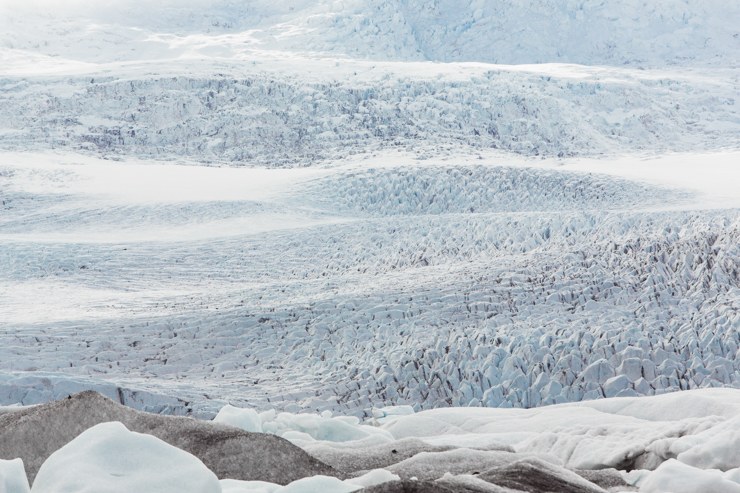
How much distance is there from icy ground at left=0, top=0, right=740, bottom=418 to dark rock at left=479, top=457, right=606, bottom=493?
3426mm

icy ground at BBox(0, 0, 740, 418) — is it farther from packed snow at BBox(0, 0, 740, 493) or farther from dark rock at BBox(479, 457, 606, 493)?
dark rock at BBox(479, 457, 606, 493)

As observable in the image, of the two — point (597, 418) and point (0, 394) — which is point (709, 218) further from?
point (0, 394)

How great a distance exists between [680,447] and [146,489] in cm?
247

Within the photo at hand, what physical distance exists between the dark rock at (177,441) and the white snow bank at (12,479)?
753 millimetres

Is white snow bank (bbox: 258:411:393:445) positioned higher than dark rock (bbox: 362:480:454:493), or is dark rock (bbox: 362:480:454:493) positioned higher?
dark rock (bbox: 362:480:454:493)

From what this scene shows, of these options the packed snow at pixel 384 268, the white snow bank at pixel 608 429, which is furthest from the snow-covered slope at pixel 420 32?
the white snow bank at pixel 608 429

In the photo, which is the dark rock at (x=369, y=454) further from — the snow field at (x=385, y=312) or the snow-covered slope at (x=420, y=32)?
the snow-covered slope at (x=420, y=32)

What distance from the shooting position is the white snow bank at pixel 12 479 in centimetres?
168

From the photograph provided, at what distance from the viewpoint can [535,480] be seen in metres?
2.18

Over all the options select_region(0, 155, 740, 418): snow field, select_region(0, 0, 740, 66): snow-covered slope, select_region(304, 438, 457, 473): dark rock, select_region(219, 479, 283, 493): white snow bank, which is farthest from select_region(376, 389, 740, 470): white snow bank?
select_region(0, 0, 740, 66): snow-covered slope

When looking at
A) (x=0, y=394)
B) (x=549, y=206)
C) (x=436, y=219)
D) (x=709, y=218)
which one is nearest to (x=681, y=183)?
(x=549, y=206)

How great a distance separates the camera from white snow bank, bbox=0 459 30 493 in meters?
1.68

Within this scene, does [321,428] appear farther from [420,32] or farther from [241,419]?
[420,32]

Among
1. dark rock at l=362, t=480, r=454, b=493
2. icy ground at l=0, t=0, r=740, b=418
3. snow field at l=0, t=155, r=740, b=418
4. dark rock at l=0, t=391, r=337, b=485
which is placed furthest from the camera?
icy ground at l=0, t=0, r=740, b=418
